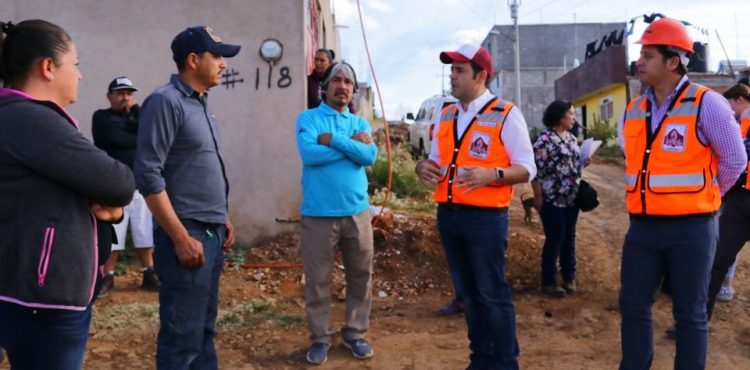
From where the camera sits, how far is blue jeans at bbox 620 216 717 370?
3301mm

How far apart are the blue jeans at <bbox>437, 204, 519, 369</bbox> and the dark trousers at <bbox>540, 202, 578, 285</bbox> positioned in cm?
228

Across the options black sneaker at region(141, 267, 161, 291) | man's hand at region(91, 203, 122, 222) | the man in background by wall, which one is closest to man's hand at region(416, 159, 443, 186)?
man's hand at region(91, 203, 122, 222)

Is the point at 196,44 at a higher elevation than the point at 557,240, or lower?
higher

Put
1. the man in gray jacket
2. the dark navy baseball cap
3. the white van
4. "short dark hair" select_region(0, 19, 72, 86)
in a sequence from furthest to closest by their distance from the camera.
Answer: the white van
the dark navy baseball cap
the man in gray jacket
"short dark hair" select_region(0, 19, 72, 86)

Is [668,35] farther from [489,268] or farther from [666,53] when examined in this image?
[489,268]

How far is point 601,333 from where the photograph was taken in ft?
16.8

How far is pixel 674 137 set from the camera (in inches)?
131

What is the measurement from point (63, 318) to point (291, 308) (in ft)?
12.5

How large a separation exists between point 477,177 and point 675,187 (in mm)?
1024

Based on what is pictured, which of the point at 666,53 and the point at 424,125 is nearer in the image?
the point at 666,53

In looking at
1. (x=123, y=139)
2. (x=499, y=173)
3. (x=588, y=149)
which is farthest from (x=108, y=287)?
(x=588, y=149)

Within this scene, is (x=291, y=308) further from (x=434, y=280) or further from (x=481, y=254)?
(x=481, y=254)

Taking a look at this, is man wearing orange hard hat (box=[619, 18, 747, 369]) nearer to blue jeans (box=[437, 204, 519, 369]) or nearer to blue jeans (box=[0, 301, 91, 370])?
blue jeans (box=[437, 204, 519, 369])

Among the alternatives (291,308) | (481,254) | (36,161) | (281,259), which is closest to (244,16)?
(281,259)
